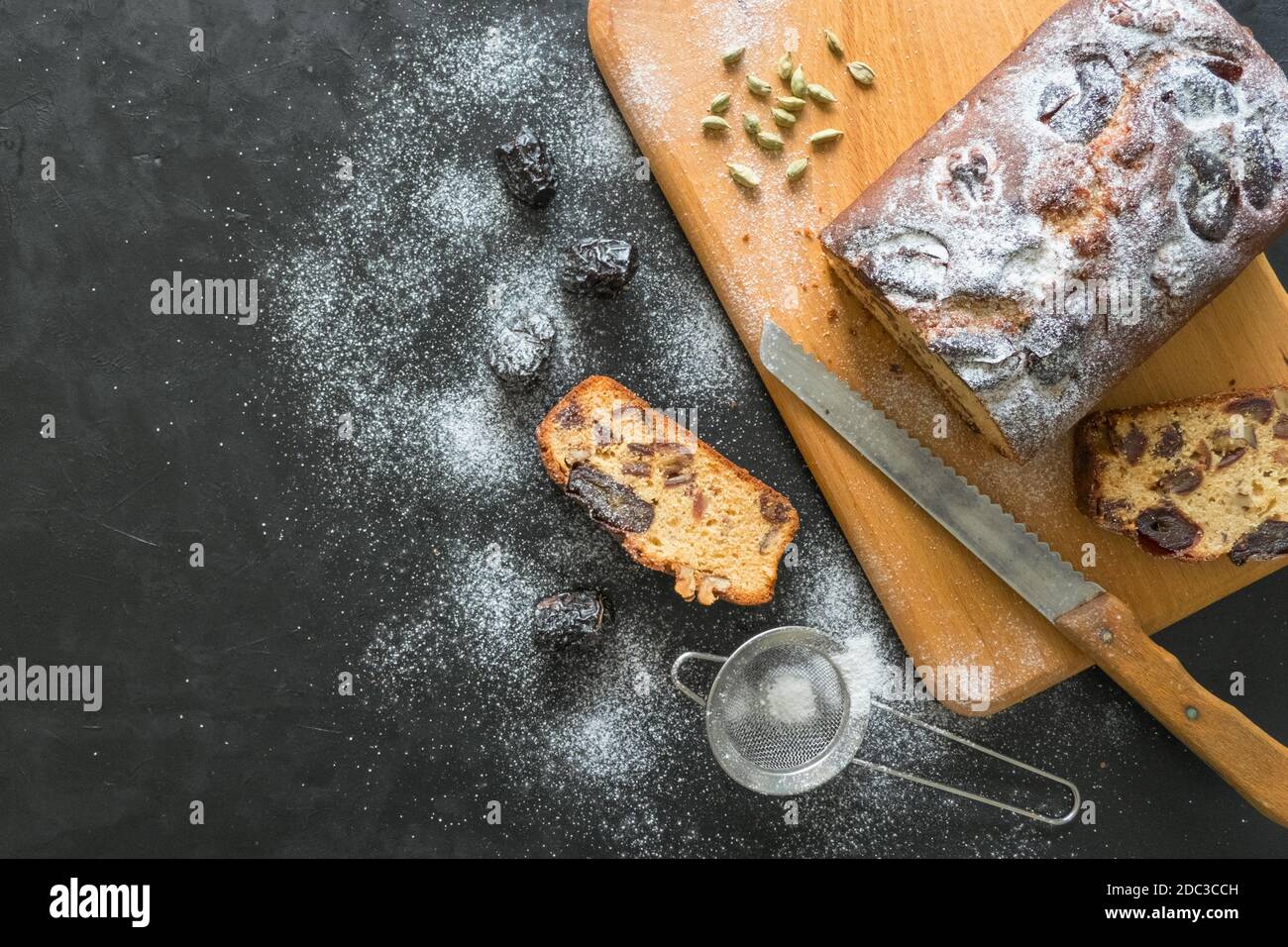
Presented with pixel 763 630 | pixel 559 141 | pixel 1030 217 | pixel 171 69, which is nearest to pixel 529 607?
pixel 763 630

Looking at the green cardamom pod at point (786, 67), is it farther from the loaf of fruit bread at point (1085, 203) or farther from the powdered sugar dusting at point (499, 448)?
the loaf of fruit bread at point (1085, 203)

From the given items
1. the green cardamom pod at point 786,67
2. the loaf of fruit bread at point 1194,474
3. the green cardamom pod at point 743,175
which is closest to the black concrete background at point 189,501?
the green cardamom pod at point 743,175

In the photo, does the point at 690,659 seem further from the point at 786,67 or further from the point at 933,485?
the point at 786,67

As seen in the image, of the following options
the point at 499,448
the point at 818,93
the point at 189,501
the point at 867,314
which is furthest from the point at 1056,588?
the point at 189,501

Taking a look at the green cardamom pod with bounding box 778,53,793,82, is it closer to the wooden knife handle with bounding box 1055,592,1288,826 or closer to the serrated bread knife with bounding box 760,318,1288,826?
the serrated bread knife with bounding box 760,318,1288,826

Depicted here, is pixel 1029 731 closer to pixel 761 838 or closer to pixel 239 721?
pixel 761 838

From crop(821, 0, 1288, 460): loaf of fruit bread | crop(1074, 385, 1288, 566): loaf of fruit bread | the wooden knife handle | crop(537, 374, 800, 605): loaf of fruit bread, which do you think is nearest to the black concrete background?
crop(537, 374, 800, 605): loaf of fruit bread
